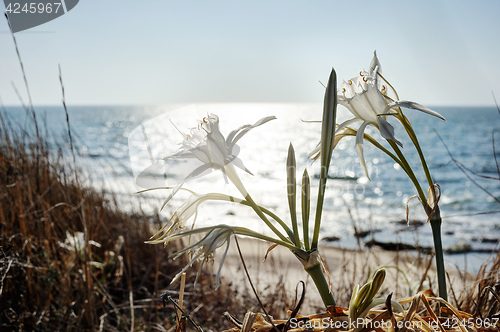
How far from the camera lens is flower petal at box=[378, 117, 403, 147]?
0.49 metres

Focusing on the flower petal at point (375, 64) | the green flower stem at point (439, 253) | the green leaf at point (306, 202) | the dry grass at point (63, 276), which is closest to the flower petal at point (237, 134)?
the green leaf at point (306, 202)

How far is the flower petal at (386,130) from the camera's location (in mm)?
489

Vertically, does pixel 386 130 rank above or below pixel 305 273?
above

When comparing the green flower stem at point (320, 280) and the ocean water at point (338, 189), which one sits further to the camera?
the ocean water at point (338, 189)

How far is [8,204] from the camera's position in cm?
199

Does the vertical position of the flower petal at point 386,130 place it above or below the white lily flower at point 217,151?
above

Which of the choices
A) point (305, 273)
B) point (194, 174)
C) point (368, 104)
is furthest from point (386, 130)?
point (305, 273)

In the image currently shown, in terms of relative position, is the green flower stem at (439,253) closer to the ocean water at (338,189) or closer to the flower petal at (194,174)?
the ocean water at (338,189)

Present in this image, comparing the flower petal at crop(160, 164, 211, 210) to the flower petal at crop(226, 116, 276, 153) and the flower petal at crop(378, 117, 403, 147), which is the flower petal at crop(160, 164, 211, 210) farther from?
the flower petal at crop(378, 117, 403, 147)

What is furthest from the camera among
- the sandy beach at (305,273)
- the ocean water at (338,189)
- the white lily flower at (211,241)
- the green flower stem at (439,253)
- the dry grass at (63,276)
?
the sandy beach at (305,273)

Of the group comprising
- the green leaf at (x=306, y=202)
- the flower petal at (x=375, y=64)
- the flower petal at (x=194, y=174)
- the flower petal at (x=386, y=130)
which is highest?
the flower petal at (x=375, y=64)

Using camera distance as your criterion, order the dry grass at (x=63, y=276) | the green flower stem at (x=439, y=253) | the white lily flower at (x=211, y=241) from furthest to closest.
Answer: the dry grass at (x=63, y=276)
the green flower stem at (x=439, y=253)
the white lily flower at (x=211, y=241)

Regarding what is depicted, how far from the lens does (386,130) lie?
0.50 metres

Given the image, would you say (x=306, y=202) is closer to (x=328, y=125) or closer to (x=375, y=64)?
(x=328, y=125)
